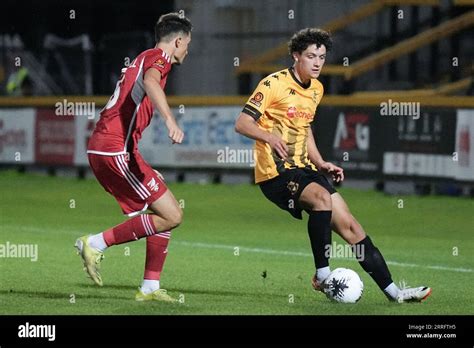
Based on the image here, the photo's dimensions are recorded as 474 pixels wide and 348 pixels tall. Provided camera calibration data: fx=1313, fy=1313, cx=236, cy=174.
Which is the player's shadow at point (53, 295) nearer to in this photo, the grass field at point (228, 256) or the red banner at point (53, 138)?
→ the grass field at point (228, 256)

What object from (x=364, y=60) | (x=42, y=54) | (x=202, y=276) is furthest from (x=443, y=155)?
(x=42, y=54)

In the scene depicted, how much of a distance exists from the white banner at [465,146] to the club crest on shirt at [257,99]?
10.1 m

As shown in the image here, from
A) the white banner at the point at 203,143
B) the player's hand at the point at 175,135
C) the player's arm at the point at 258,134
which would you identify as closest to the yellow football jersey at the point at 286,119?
the player's arm at the point at 258,134

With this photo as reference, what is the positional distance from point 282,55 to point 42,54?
8.19 metres

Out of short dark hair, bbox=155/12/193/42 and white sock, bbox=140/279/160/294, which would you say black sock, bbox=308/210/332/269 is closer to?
white sock, bbox=140/279/160/294

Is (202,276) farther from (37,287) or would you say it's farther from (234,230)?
(234,230)

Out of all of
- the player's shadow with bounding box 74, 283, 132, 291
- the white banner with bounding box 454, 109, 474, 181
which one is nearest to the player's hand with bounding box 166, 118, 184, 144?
the player's shadow with bounding box 74, 283, 132, 291

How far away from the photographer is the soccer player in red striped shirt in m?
10.1

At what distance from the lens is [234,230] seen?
16.7 m

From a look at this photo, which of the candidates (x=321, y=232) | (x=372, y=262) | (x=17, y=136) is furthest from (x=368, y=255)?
(x=17, y=136)

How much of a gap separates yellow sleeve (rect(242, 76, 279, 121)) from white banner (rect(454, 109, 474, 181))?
9.98 meters

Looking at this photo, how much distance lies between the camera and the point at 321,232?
396 inches

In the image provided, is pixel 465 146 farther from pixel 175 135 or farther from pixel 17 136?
pixel 175 135

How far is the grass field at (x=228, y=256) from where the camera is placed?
1010 centimetres
